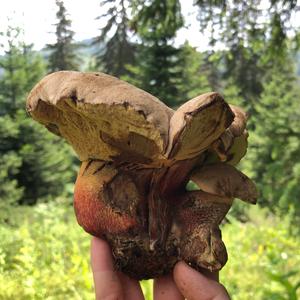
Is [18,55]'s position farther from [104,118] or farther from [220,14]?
[104,118]

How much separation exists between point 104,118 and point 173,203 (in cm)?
32

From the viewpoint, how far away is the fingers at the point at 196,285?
1.02 meters

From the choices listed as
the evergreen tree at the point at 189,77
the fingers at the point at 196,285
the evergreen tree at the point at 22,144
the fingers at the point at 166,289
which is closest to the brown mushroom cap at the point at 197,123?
the fingers at the point at 196,285

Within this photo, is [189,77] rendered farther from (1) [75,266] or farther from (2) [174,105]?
(1) [75,266]

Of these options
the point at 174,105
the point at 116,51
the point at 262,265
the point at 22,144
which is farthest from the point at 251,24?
the point at 116,51

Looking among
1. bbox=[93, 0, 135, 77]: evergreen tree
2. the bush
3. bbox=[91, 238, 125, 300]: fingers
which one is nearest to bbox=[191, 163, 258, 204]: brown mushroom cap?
bbox=[91, 238, 125, 300]: fingers

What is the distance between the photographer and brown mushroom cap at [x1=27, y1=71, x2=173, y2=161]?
2.68 feet

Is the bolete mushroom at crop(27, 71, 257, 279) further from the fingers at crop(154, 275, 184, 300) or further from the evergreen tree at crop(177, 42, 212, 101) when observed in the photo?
the evergreen tree at crop(177, 42, 212, 101)

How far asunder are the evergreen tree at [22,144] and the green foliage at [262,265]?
4427 millimetres

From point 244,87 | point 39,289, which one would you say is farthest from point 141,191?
point 244,87

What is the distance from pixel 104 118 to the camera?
848 mm

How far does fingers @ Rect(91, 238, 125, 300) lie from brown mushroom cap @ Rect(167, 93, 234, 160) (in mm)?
322

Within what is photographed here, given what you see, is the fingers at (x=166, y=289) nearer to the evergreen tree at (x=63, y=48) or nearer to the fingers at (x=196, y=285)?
the fingers at (x=196, y=285)

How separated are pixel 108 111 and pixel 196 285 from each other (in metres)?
0.46
